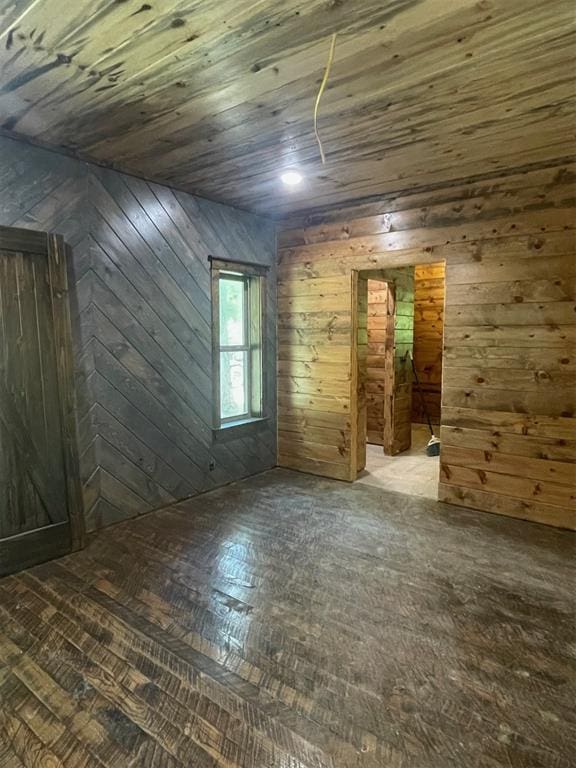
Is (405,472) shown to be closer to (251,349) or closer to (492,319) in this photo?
(492,319)

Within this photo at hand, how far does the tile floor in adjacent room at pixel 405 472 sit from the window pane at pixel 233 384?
1415 millimetres

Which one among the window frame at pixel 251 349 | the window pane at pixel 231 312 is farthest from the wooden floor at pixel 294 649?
the window pane at pixel 231 312

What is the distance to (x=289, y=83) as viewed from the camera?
199cm

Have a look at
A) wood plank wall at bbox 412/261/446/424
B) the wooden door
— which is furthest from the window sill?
wood plank wall at bbox 412/261/446/424

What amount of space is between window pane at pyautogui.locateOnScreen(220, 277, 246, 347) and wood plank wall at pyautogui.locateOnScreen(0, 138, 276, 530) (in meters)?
0.32

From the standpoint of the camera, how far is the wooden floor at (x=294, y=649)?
1.47 metres

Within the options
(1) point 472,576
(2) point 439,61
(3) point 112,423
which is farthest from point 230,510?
(2) point 439,61

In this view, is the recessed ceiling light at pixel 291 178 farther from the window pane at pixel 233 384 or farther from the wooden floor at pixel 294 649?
the wooden floor at pixel 294 649

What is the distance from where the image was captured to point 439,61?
1819mm

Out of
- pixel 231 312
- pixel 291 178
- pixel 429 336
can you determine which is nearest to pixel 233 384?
pixel 231 312

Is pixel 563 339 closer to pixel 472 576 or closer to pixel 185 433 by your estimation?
pixel 472 576

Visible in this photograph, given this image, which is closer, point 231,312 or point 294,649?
point 294,649

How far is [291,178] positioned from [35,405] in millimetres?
2345

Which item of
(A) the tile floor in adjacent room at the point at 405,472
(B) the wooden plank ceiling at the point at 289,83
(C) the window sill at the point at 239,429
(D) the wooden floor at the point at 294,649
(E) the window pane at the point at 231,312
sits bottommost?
(A) the tile floor in adjacent room at the point at 405,472
